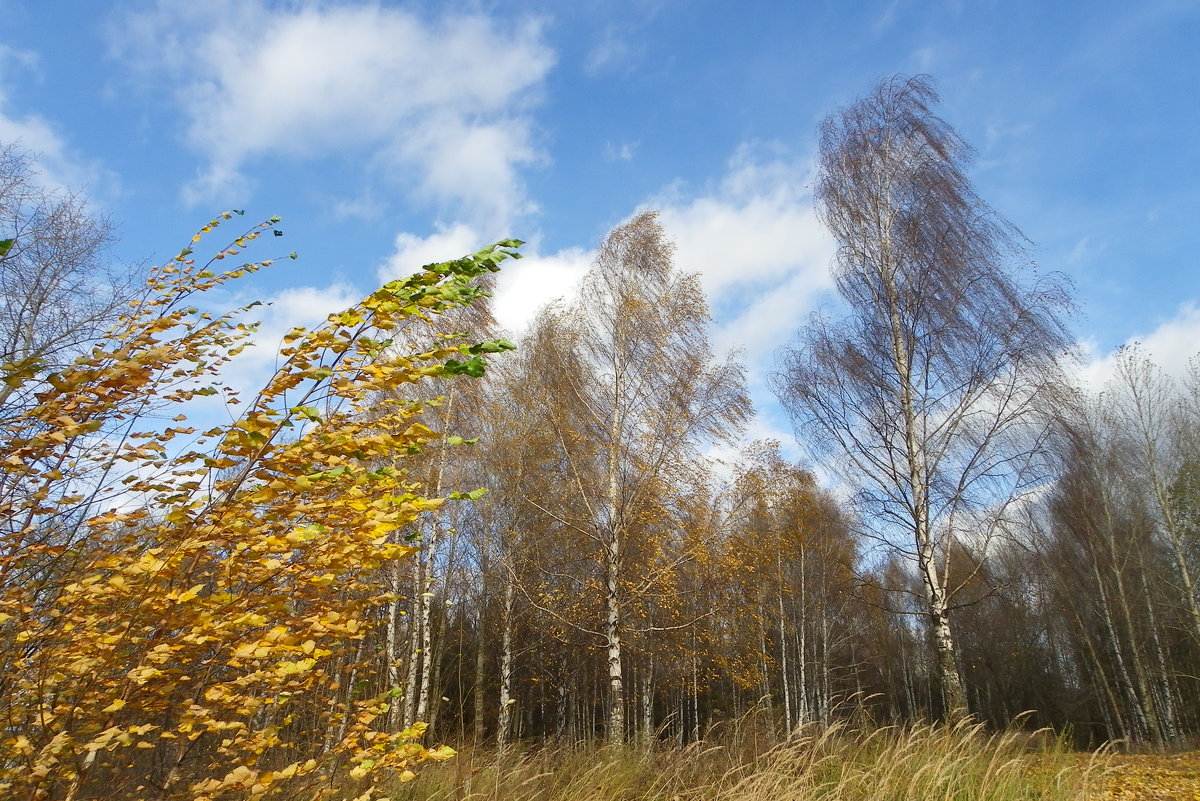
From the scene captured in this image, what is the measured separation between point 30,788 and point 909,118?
11.7 metres

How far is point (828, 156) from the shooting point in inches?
407

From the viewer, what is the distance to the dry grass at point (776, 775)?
397cm

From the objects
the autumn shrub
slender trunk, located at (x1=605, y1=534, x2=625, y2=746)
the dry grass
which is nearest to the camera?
the autumn shrub

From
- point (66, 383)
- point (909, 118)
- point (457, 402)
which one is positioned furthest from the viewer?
point (457, 402)

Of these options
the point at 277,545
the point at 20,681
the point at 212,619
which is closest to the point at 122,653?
the point at 20,681

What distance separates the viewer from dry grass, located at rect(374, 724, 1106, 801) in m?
3.97

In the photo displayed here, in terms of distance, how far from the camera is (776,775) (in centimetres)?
409

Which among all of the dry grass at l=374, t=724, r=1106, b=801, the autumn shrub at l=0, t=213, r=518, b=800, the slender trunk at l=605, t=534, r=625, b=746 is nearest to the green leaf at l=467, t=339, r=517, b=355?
the autumn shrub at l=0, t=213, r=518, b=800

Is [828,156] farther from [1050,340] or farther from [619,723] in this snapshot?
[619,723]

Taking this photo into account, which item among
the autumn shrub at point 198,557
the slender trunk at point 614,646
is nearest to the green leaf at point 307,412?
the autumn shrub at point 198,557

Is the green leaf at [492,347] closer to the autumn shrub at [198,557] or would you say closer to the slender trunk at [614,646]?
the autumn shrub at [198,557]

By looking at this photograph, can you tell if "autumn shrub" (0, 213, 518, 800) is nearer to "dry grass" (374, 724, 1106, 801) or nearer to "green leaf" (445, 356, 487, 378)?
"green leaf" (445, 356, 487, 378)

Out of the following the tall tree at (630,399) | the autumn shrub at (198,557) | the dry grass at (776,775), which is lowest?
the dry grass at (776,775)

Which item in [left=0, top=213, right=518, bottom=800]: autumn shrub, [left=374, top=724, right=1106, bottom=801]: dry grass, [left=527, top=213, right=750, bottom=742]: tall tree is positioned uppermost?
[left=527, top=213, right=750, bottom=742]: tall tree
